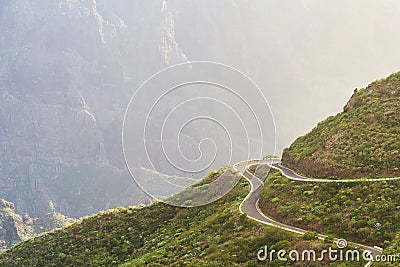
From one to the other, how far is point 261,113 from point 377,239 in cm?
1065

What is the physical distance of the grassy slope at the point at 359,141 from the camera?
3628 centimetres

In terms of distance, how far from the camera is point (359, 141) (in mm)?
39938

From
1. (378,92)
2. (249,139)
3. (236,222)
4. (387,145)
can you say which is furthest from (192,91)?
(378,92)

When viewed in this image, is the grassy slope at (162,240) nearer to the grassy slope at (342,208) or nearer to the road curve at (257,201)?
the road curve at (257,201)

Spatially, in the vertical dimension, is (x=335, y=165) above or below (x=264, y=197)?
above

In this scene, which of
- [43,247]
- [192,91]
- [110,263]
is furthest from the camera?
[43,247]

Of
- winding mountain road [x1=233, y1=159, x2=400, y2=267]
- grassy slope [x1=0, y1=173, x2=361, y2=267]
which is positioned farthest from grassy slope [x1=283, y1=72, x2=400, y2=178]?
grassy slope [x1=0, y1=173, x2=361, y2=267]

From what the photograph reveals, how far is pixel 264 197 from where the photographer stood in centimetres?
3781

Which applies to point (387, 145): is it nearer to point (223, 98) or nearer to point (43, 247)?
point (223, 98)

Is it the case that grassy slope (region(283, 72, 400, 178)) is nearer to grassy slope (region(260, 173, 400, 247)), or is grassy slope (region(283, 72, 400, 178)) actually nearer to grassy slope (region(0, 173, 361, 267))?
grassy slope (region(260, 173, 400, 247))

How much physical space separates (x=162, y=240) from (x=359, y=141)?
2047 cm

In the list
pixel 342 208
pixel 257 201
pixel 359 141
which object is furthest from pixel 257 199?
pixel 359 141

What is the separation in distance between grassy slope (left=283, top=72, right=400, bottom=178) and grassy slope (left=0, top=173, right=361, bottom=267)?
7.37 metres

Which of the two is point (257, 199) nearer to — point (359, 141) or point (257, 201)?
point (257, 201)
